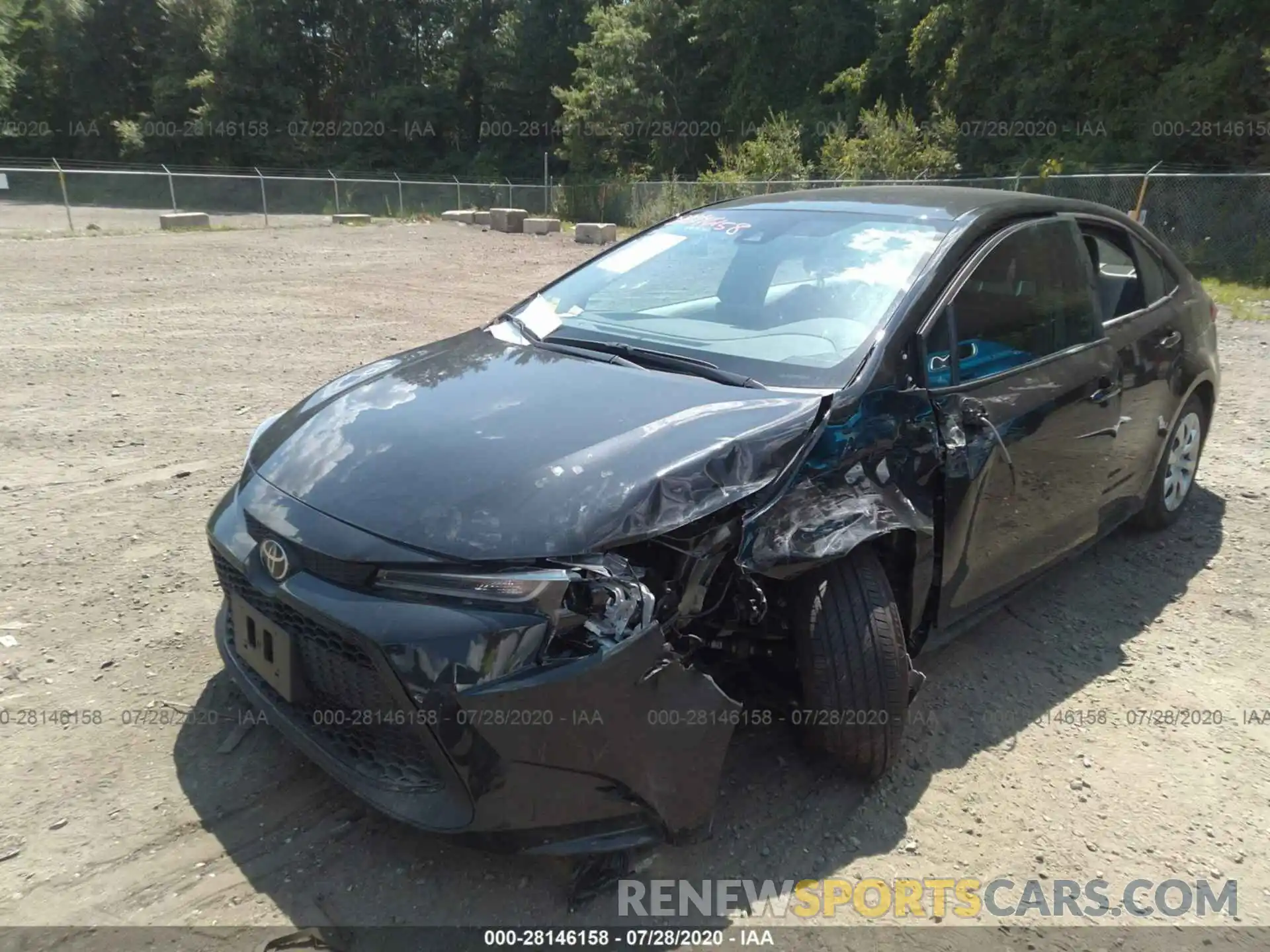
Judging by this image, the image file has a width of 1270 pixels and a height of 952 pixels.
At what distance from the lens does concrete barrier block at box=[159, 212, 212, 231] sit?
21.3m

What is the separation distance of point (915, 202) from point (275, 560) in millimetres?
2697

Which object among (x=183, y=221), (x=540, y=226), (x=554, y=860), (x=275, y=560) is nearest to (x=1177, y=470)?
(x=554, y=860)

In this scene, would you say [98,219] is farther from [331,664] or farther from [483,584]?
[483,584]

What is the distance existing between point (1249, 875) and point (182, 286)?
42.7ft

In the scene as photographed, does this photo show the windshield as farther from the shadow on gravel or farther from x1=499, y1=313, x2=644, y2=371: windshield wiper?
the shadow on gravel

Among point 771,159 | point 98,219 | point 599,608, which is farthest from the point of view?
point 771,159

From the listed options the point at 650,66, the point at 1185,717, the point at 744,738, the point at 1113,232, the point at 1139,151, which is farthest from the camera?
the point at 650,66

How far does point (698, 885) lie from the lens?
8.16ft

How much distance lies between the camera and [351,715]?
2.40 metres

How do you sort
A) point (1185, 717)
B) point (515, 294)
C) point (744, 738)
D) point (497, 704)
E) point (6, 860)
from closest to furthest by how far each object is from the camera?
1. point (497, 704)
2. point (6, 860)
3. point (744, 738)
4. point (1185, 717)
5. point (515, 294)

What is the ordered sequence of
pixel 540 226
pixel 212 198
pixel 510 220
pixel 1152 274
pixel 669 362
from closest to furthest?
pixel 669 362 → pixel 1152 274 → pixel 540 226 → pixel 510 220 → pixel 212 198

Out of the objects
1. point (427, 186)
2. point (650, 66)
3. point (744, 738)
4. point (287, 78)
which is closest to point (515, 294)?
point (744, 738)

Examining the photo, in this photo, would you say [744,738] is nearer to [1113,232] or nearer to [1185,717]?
[1185,717]

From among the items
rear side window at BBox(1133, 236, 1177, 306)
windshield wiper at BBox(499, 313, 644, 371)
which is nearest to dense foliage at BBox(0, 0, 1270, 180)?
rear side window at BBox(1133, 236, 1177, 306)
